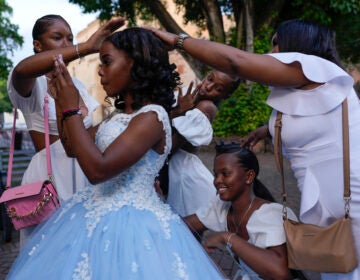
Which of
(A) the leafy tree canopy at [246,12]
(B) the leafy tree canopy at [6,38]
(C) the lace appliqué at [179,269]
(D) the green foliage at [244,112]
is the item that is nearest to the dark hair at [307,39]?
(C) the lace appliqué at [179,269]

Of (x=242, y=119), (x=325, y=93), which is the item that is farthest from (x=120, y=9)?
(x=325, y=93)

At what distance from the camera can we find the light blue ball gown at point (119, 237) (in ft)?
4.99

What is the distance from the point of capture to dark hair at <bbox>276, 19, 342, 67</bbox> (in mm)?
1929

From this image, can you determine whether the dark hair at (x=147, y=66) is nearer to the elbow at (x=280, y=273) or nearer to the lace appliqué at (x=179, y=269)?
the lace appliqué at (x=179, y=269)

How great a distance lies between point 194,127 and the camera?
9.69ft

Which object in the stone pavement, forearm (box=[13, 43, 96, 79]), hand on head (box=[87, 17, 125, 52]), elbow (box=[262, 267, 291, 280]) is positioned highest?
hand on head (box=[87, 17, 125, 52])

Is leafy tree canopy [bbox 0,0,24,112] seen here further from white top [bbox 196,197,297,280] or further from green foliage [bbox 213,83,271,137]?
white top [bbox 196,197,297,280]

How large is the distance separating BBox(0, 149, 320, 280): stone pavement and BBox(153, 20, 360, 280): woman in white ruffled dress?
1847 mm

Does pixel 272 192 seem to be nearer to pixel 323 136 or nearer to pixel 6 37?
pixel 323 136

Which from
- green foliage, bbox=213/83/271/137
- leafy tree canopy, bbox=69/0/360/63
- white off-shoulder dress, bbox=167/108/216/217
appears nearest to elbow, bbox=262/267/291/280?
white off-shoulder dress, bbox=167/108/216/217

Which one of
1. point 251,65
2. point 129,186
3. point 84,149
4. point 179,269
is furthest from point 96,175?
point 251,65

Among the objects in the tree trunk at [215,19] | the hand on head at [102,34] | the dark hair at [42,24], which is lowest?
the hand on head at [102,34]

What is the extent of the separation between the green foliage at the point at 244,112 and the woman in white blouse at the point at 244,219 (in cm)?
1059

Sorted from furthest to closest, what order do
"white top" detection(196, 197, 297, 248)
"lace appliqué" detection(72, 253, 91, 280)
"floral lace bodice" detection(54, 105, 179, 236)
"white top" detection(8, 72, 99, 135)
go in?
"white top" detection(8, 72, 99, 135)
"white top" detection(196, 197, 297, 248)
"floral lace bodice" detection(54, 105, 179, 236)
"lace appliqué" detection(72, 253, 91, 280)
